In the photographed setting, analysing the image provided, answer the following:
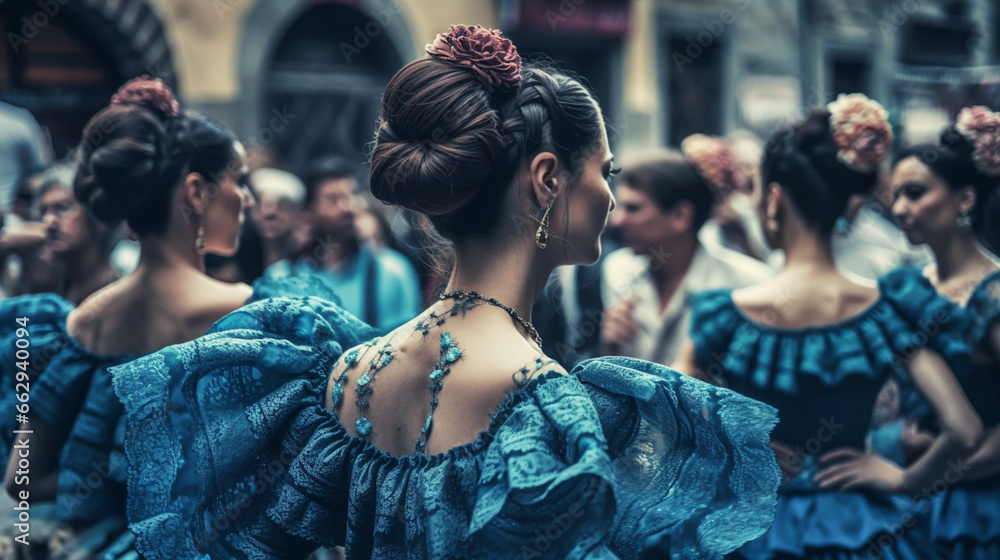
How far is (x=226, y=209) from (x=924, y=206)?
2.40m

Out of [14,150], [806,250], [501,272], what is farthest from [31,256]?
[806,250]

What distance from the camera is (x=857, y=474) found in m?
3.05

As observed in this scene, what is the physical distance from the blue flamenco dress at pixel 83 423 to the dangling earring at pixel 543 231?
1.06m

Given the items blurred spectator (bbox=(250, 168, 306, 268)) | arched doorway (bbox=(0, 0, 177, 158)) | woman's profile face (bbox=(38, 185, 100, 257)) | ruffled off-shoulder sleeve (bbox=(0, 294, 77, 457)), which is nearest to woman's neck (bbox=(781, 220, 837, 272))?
ruffled off-shoulder sleeve (bbox=(0, 294, 77, 457))

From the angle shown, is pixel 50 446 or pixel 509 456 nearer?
pixel 509 456

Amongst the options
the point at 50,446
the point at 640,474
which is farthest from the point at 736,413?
the point at 50,446

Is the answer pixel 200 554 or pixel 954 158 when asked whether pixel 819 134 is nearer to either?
pixel 954 158

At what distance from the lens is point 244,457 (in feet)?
6.77

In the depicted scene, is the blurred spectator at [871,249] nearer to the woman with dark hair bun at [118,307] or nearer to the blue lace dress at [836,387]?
the blue lace dress at [836,387]

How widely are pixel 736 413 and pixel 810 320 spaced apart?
55.4 inches

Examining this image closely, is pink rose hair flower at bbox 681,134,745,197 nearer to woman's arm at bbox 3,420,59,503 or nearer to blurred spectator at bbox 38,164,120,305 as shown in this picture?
blurred spectator at bbox 38,164,120,305

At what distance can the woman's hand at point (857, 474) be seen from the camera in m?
3.05

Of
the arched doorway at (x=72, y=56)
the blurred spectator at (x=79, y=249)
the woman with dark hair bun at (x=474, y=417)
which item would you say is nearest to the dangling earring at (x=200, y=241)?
the blurred spectator at (x=79, y=249)

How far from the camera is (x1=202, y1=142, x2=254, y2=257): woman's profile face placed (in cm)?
304
